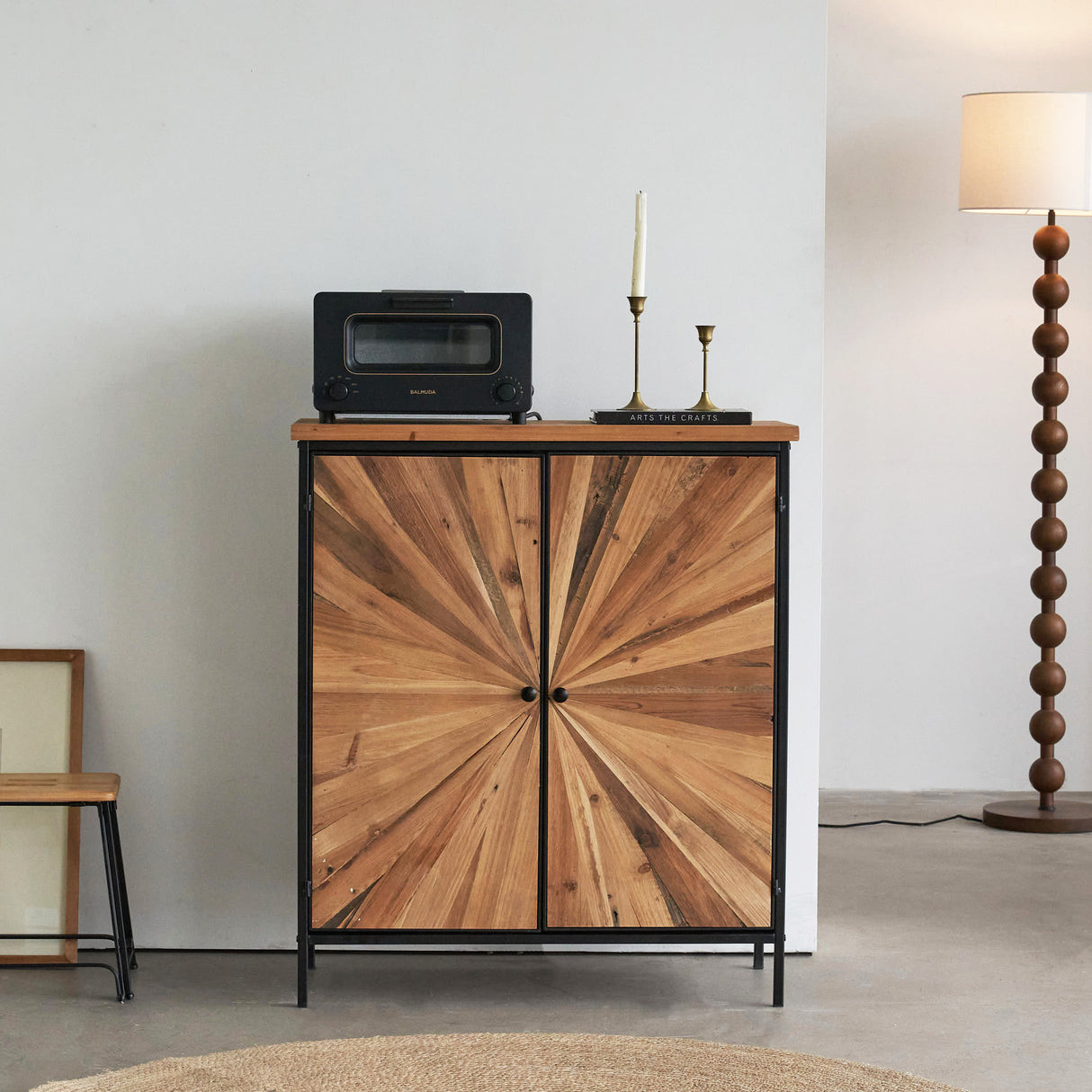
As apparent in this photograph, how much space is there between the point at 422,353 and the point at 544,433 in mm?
316

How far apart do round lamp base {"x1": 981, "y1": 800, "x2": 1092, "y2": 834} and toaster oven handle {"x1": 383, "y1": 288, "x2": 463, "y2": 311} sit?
2563 mm

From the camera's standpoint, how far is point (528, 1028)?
2574 millimetres

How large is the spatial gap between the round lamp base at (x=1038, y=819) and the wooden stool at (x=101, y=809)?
8.62 ft

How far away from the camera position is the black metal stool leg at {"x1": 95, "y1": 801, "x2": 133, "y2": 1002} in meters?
2.73

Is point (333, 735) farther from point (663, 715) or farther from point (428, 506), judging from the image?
point (663, 715)

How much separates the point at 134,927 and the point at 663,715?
1388 millimetres

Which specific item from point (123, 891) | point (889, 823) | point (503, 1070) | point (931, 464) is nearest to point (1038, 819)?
point (889, 823)

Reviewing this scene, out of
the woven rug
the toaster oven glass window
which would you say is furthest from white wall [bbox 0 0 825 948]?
the woven rug

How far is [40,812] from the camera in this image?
3.01 metres

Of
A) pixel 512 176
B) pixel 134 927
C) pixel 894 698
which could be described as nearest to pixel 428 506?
pixel 512 176

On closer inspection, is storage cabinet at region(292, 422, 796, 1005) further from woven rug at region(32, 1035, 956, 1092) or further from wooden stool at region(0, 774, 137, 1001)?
wooden stool at region(0, 774, 137, 1001)

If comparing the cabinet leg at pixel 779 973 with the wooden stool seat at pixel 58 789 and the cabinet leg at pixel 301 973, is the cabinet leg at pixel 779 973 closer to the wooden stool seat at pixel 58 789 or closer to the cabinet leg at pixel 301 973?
the cabinet leg at pixel 301 973

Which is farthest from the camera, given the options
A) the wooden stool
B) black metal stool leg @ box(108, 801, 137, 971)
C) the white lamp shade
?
the white lamp shade

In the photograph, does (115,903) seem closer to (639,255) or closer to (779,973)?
(779,973)
